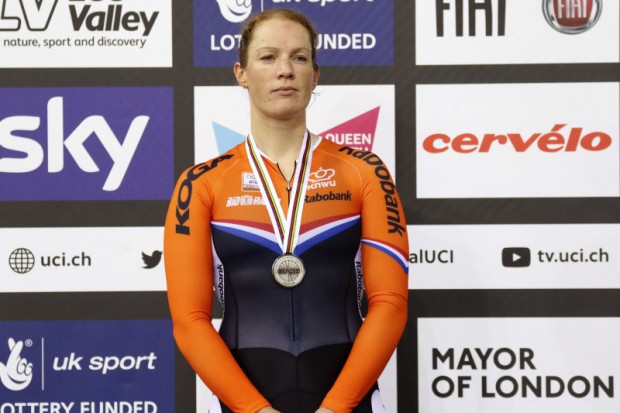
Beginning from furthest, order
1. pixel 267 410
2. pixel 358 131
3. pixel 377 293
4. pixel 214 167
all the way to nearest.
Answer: pixel 358 131 < pixel 214 167 < pixel 377 293 < pixel 267 410

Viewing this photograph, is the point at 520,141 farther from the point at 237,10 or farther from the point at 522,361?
the point at 237,10

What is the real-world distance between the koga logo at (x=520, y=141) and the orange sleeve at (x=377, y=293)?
0.77 meters

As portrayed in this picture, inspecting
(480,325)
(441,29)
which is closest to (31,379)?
(480,325)

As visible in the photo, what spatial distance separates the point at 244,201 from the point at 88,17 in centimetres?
123

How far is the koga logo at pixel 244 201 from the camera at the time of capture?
190cm

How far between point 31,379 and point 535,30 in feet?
7.26

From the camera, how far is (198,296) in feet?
5.99

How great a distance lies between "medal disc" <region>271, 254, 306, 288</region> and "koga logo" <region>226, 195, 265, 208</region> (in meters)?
0.16

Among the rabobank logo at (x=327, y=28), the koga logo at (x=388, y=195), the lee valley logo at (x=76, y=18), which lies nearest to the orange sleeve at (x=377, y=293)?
the koga logo at (x=388, y=195)

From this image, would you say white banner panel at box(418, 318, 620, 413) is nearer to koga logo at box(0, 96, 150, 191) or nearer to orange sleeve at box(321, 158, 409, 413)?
orange sleeve at box(321, 158, 409, 413)

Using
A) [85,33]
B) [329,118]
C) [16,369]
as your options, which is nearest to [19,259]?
[16,369]

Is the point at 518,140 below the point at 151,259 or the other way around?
the other way around

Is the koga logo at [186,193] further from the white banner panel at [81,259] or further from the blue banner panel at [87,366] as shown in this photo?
the blue banner panel at [87,366]

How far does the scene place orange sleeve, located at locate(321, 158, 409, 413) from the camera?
1.78 metres
